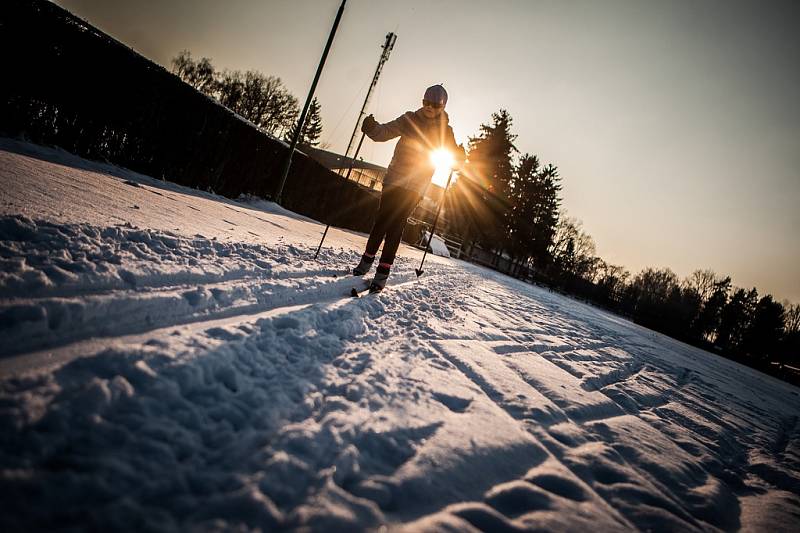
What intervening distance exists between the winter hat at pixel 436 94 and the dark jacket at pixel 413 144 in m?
0.16

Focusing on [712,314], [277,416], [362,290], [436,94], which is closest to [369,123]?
[436,94]

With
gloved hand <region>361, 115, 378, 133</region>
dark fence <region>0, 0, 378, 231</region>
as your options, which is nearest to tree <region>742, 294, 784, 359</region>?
gloved hand <region>361, 115, 378, 133</region>

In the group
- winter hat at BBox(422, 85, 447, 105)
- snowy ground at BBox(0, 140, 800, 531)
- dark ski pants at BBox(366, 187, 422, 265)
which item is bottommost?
snowy ground at BBox(0, 140, 800, 531)

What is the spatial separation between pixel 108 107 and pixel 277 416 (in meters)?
6.14

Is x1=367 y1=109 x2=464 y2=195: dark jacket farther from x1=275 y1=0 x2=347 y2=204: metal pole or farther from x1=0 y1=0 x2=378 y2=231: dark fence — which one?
x1=275 y1=0 x2=347 y2=204: metal pole

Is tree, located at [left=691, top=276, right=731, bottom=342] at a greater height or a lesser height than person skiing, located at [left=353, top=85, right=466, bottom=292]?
greater

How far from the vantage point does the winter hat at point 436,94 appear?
11.6ft

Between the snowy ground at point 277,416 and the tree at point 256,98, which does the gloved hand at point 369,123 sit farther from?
the tree at point 256,98

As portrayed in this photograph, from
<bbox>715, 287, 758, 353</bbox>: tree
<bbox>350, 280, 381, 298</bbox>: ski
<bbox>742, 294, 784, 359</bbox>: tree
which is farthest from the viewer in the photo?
<bbox>715, 287, 758, 353</bbox>: tree

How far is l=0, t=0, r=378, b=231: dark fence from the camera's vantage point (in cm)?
401

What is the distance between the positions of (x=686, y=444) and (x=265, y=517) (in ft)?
8.98

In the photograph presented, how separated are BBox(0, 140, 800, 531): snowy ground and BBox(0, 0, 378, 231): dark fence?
2.19m

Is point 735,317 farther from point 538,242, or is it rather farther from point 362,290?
point 362,290

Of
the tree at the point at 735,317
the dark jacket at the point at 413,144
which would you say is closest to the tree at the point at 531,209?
the dark jacket at the point at 413,144
